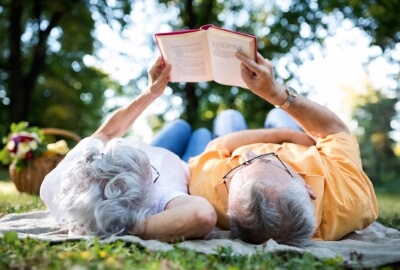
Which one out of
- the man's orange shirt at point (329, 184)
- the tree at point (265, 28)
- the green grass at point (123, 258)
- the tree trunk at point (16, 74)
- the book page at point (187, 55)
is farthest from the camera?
the tree trunk at point (16, 74)

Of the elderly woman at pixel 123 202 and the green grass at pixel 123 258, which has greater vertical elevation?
the elderly woman at pixel 123 202

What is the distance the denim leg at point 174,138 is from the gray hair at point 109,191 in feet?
6.72

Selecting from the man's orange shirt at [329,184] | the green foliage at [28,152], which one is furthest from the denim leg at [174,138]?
the green foliage at [28,152]

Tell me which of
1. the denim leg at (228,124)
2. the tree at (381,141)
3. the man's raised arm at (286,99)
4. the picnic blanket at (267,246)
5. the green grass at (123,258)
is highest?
the man's raised arm at (286,99)

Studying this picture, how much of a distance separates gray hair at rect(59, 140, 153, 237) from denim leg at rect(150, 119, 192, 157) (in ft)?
6.72

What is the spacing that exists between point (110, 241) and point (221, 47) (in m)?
1.41

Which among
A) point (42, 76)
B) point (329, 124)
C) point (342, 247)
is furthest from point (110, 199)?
point (42, 76)

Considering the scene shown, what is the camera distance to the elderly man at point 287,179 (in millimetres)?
2072

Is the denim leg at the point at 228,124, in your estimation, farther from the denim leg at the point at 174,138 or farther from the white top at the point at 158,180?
the white top at the point at 158,180

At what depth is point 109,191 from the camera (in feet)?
6.88

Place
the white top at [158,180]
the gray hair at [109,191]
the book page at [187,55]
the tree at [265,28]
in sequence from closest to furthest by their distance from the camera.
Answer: the gray hair at [109,191]
the white top at [158,180]
the book page at [187,55]
the tree at [265,28]

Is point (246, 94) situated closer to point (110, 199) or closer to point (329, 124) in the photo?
point (329, 124)

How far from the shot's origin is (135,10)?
13555 millimetres

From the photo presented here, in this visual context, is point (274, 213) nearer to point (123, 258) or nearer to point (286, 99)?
point (123, 258)
